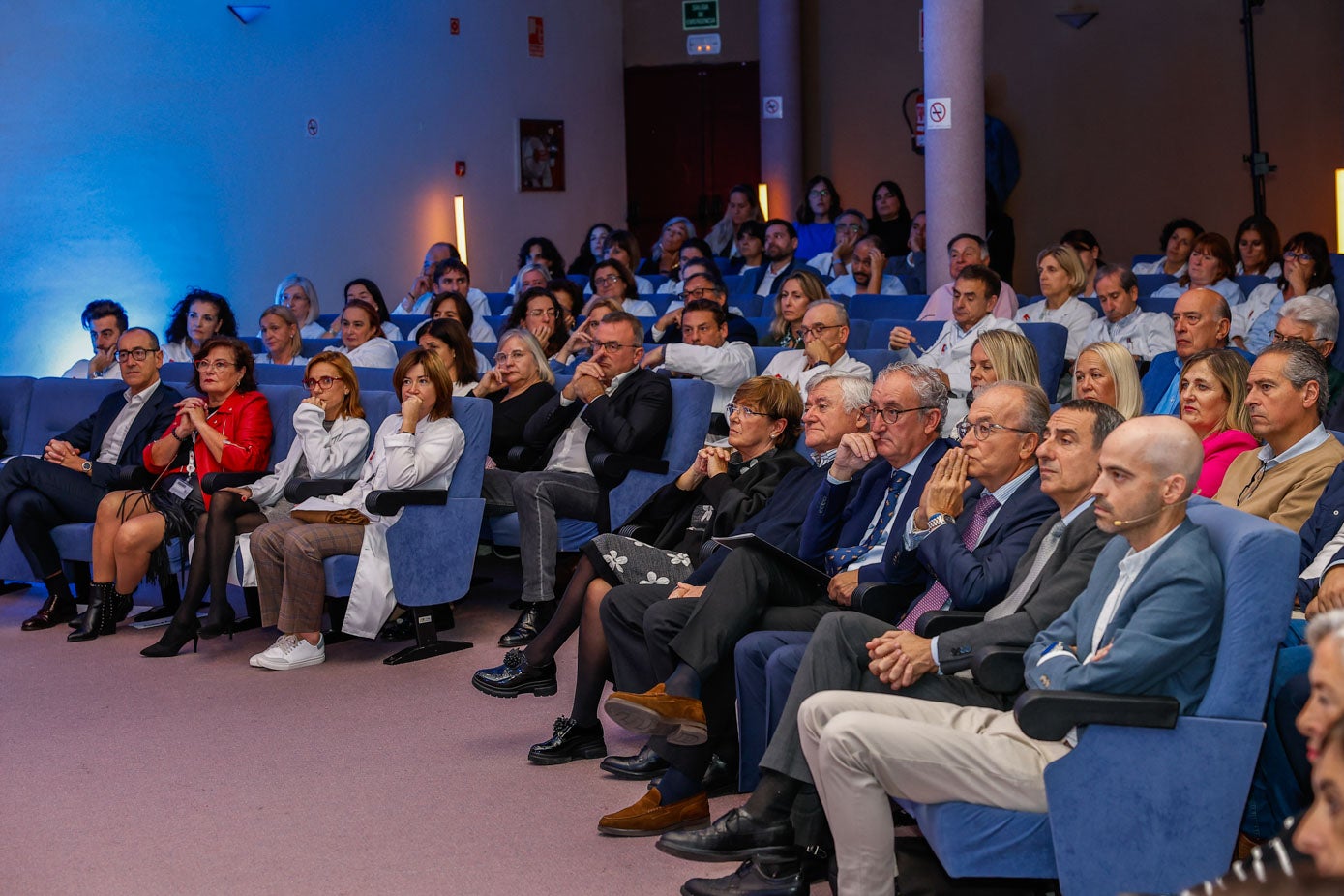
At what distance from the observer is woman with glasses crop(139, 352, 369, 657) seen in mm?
5289

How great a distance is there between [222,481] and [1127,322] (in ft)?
12.4

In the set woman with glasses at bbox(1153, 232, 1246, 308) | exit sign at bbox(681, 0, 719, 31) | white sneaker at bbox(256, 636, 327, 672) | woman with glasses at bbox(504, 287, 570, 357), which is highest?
exit sign at bbox(681, 0, 719, 31)

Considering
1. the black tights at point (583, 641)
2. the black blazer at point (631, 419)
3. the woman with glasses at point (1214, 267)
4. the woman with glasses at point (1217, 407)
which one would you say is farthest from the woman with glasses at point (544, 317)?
the woman with glasses at point (1217, 407)

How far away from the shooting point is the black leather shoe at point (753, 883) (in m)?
3.10

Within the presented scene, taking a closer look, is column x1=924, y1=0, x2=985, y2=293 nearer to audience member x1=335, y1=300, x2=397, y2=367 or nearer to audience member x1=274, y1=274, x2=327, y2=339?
audience member x1=335, y1=300, x2=397, y2=367

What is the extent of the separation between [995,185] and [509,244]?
384 centimetres

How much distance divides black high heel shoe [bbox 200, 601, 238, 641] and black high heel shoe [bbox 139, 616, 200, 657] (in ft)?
0.12

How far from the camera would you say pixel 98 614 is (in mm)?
5559

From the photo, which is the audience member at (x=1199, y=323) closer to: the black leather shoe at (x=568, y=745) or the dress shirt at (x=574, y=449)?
the dress shirt at (x=574, y=449)

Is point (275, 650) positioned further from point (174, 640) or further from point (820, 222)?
point (820, 222)

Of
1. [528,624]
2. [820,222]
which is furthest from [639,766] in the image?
[820,222]

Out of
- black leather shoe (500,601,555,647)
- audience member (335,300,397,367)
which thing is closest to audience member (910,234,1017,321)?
audience member (335,300,397,367)

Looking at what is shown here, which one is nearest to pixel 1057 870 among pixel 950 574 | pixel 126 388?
pixel 950 574

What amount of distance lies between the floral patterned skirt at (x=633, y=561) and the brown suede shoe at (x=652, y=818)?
0.75 metres
